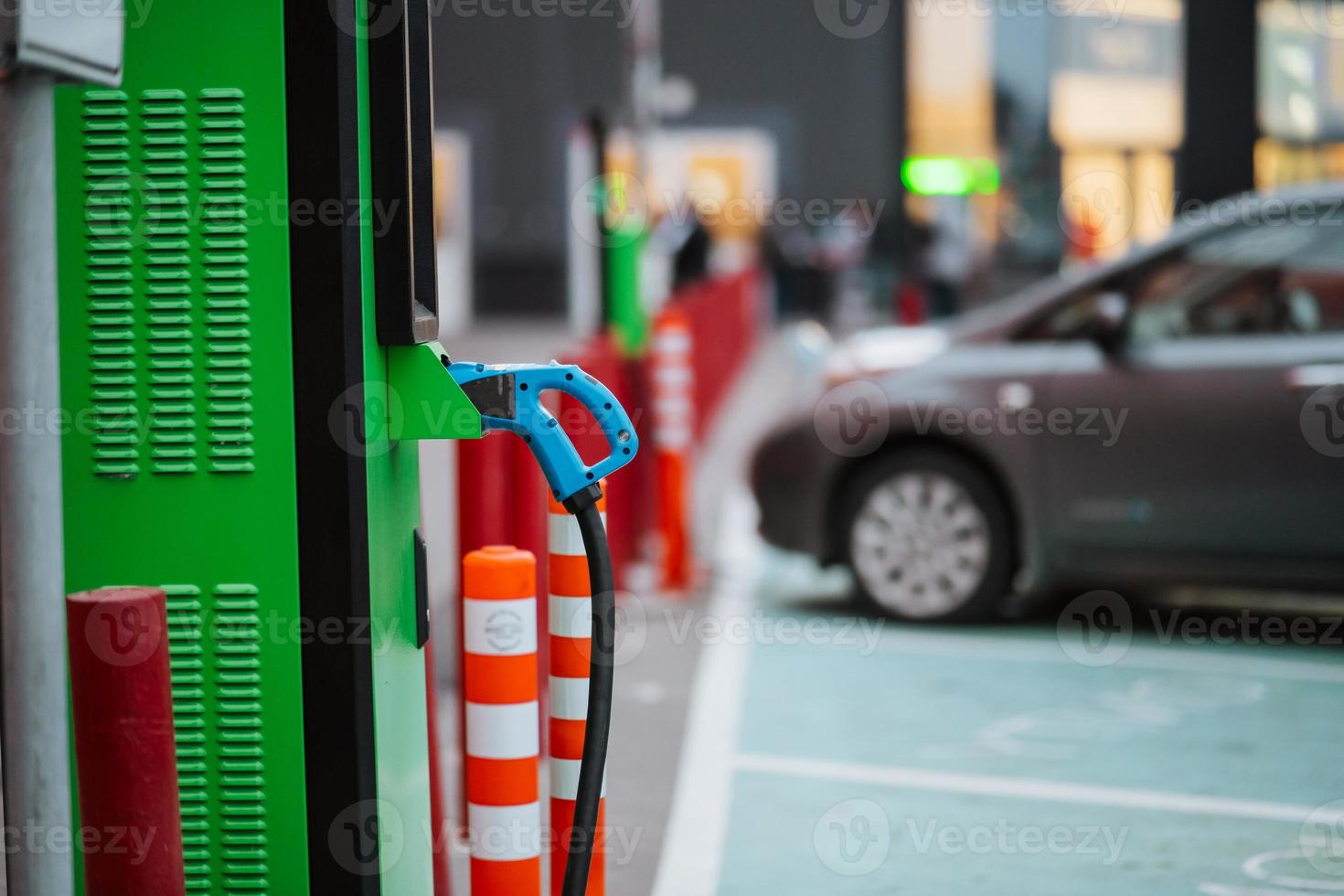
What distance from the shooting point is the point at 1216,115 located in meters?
18.0

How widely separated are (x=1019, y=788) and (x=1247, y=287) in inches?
105

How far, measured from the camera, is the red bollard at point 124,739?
2271mm

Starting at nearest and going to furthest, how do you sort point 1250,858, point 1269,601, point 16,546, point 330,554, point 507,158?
point 16,546
point 330,554
point 1250,858
point 1269,601
point 507,158

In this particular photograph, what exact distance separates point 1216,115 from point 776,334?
44.5ft

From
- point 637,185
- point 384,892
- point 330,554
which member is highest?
point 637,185

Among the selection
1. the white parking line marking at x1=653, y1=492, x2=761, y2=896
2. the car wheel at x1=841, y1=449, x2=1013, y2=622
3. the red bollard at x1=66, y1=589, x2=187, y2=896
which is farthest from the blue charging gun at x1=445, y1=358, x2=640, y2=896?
the car wheel at x1=841, y1=449, x2=1013, y2=622

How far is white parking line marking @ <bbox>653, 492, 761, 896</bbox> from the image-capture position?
4.28 meters

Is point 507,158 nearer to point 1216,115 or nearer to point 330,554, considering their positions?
point 1216,115

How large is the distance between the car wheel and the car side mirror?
751 mm

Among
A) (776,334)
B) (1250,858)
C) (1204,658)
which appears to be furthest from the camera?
(776,334)

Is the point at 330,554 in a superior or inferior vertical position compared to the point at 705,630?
superior

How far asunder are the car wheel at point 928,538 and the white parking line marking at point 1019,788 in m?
1.99

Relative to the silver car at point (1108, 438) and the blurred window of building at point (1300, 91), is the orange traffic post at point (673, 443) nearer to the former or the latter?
the silver car at point (1108, 438)

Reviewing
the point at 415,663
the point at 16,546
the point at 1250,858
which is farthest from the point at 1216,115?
the point at 16,546
